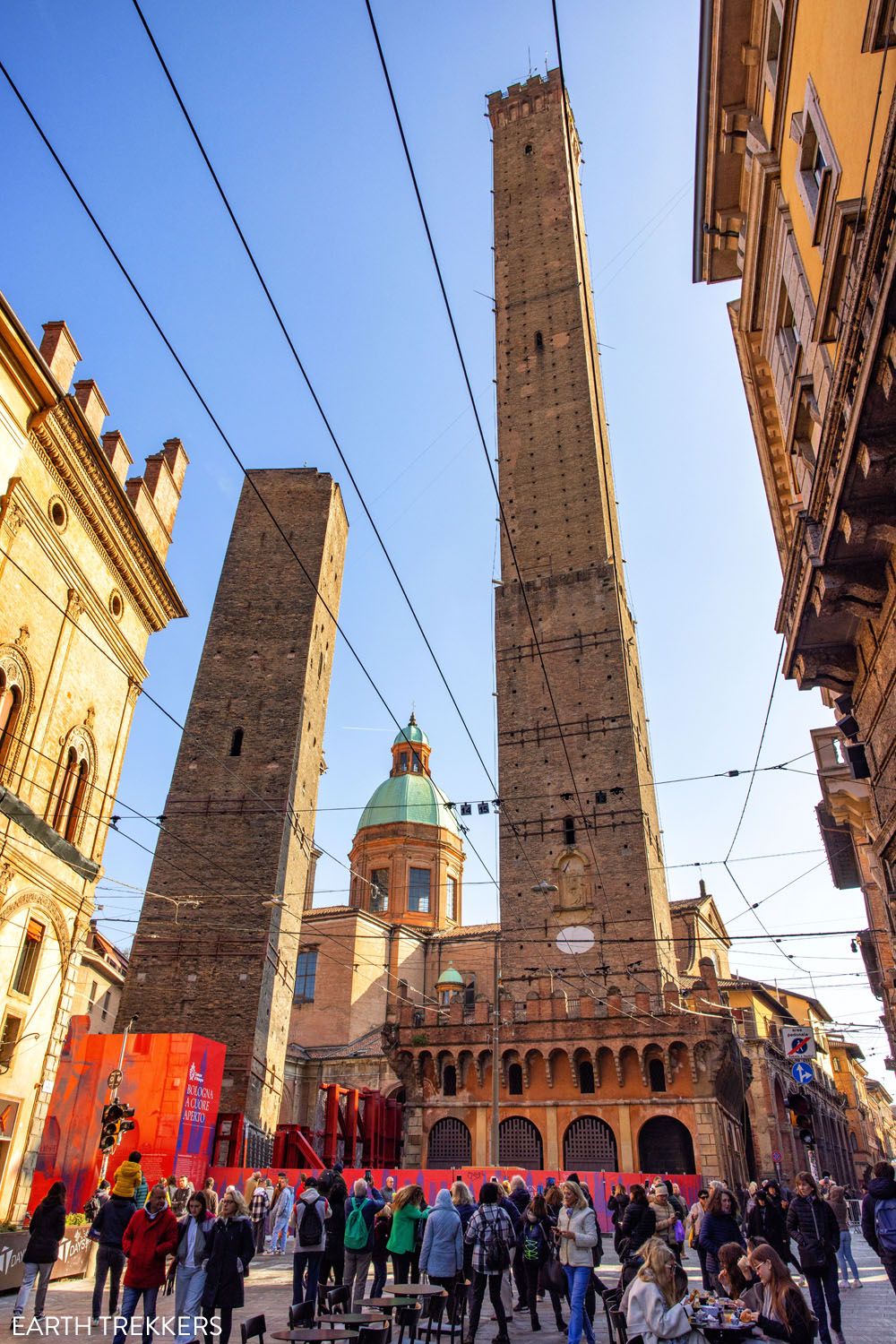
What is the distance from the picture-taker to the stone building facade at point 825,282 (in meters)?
6.65

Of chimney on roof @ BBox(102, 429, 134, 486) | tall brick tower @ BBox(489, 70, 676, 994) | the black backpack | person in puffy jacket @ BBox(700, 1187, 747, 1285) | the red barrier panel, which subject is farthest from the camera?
tall brick tower @ BBox(489, 70, 676, 994)

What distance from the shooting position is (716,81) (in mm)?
10797

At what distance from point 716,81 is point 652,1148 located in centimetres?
2167

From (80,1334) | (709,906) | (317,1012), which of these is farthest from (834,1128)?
(80,1334)

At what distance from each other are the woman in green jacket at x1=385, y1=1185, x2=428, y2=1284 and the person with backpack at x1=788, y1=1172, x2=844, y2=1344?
3.20 m

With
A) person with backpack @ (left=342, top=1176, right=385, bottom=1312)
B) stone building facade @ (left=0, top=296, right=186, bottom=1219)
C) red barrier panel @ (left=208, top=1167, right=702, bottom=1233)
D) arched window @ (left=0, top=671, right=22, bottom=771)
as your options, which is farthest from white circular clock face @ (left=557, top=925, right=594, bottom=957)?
person with backpack @ (left=342, top=1176, right=385, bottom=1312)

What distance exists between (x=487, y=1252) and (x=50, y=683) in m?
9.80

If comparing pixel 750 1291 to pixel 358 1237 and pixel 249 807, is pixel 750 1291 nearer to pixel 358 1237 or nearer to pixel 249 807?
pixel 358 1237

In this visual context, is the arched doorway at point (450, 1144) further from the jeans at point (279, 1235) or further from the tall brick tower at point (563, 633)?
the jeans at point (279, 1235)

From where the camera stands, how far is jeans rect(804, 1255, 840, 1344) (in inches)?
284

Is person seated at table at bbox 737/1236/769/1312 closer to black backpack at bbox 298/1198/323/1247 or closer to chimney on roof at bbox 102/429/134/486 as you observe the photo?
black backpack at bbox 298/1198/323/1247

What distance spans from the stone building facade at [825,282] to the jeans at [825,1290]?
3543 mm

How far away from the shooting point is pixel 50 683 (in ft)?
44.1

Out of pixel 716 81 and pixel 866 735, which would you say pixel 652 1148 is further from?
pixel 716 81
